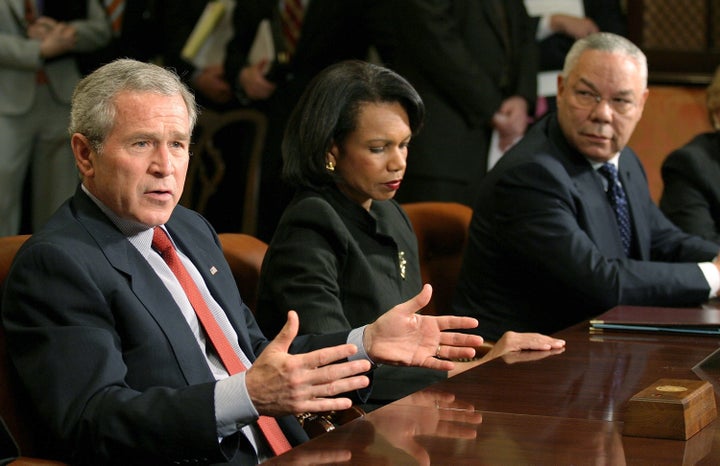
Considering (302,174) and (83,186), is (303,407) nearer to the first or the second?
(83,186)

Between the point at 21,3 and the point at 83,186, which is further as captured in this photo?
the point at 21,3

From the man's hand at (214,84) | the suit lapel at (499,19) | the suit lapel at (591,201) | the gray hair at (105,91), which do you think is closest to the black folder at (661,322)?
the suit lapel at (591,201)

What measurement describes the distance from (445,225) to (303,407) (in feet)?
6.23

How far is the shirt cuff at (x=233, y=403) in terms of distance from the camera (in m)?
1.86

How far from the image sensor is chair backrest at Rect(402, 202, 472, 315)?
11.8 ft

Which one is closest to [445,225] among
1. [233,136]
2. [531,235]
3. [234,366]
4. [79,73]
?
[531,235]

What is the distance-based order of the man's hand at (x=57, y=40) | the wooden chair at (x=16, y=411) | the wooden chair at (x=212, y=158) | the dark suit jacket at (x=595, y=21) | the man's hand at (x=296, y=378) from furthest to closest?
1. the man's hand at (x=57, y=40)
2. the dark suit jacket at (x=595, y=21)
3. the wooden chair at (x=212, y=158)
4. the wooden chair at (x=16, y=411)
5. the man's hand at (x=296, y=378)

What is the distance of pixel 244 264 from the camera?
9.18ft

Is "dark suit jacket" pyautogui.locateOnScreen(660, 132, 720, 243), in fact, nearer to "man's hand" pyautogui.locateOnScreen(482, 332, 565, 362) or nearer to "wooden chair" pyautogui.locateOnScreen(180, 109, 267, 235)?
"wooden chair" pyautogui.locateOnScreen(180, 109, 267, 235)

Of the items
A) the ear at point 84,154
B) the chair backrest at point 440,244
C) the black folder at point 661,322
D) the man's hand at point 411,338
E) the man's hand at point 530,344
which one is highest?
the ear at point 84,154

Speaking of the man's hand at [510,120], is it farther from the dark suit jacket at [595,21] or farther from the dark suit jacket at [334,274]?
the dark suit jacket at [334,274]

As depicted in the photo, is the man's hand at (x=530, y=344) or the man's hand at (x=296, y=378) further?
the man's hand at (x=530, y=344)

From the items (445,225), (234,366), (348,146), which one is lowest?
(445,225)

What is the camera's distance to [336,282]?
268 centimetres
